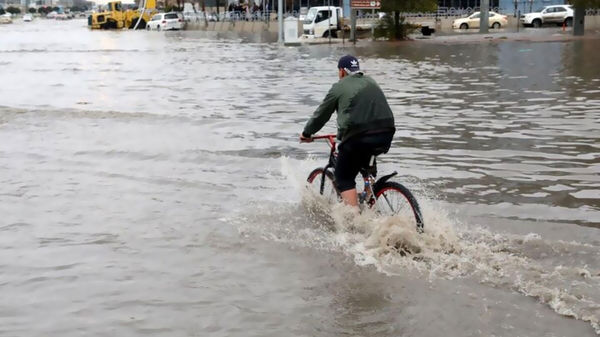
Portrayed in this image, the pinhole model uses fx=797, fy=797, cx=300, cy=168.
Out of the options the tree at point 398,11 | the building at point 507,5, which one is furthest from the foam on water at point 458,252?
the building at point 507,5

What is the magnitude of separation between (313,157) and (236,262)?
4.84m

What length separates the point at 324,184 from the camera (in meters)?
7.84

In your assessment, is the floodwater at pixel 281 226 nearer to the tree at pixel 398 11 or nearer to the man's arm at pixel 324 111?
the man's arm at pixel 324 111

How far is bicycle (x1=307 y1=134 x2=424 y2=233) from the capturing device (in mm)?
6434

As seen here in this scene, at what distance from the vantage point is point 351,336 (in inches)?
198

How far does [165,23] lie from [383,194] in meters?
72.0

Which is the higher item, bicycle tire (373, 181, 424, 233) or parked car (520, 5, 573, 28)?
parked car (520, 5, 573, 28)

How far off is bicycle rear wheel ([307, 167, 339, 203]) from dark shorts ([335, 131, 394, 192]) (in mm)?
332

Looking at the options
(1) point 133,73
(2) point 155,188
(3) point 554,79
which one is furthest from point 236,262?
(1) point 133,73

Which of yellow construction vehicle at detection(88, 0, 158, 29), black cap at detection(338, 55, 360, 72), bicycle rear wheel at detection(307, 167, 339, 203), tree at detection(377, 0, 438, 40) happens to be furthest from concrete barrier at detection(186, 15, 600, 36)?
black cap at detection(338, 55, 360, 72)

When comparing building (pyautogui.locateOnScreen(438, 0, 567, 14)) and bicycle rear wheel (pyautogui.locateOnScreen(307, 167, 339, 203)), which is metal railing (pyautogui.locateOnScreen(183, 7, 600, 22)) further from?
bicycle rear wheel (pyautogui.locateOnScreen(307, 167, 339, 203))

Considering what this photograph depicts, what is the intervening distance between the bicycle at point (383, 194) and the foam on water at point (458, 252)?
89 mm

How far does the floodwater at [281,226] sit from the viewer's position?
543 centimetres

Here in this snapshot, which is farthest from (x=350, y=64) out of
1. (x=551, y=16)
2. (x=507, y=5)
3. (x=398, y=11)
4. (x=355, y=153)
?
(x=507, y=5)
